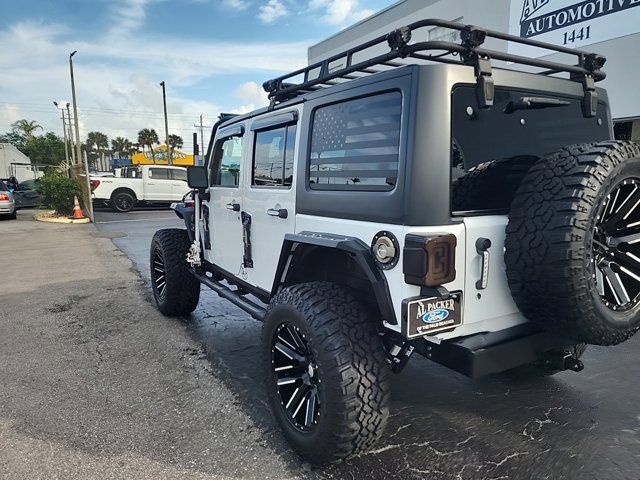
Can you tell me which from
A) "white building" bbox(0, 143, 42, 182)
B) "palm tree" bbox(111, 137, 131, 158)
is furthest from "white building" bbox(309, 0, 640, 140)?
"palm tree" bbox(111, 137, 131, 158)

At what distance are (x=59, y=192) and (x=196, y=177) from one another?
44.7ft

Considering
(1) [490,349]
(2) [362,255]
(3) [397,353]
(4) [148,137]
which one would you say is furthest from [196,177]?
(4) [148,137]

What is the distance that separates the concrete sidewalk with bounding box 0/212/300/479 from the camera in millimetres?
2493

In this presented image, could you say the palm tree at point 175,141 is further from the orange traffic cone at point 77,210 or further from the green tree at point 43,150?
the orange traffic cone at point 77,210

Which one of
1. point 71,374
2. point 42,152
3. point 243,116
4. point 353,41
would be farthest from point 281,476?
point 42,152

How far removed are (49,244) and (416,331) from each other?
1089 cm

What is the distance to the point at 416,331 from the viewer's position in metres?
2.02

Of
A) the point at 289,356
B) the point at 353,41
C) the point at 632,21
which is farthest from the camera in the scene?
the point at 353,41

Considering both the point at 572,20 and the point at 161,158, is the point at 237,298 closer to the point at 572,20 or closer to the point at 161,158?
the point at 572,20

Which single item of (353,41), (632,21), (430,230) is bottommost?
(430,230)

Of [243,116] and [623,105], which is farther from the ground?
[623,105]

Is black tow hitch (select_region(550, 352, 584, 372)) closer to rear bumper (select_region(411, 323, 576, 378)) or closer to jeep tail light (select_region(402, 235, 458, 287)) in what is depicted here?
rear bumper (select_region(411, 323, 576, 378))

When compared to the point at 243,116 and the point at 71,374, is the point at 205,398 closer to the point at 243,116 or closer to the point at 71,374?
the point at 71,374

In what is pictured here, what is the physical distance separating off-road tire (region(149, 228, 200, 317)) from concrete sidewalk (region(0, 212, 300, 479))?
0.62ft
